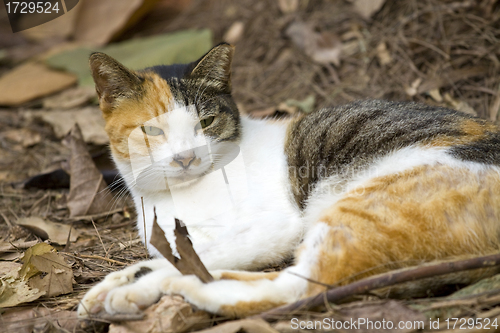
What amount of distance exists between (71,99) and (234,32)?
8.44 feet

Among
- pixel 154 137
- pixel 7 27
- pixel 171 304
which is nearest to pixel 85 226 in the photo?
pixel 154 137

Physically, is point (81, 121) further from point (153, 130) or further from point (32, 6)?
point (32, 6)

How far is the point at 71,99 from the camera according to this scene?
4.96 meters

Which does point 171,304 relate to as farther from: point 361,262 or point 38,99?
point 38,99

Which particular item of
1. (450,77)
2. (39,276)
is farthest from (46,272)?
(450,77)

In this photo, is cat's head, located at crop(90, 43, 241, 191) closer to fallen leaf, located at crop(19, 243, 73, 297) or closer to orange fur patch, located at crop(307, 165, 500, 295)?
fallen leaf, located at crop(19, 243, 73, 297)

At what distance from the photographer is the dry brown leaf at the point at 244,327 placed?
1653 mm

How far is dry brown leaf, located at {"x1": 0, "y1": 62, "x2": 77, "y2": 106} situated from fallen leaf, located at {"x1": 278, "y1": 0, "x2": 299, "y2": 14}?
3154mm

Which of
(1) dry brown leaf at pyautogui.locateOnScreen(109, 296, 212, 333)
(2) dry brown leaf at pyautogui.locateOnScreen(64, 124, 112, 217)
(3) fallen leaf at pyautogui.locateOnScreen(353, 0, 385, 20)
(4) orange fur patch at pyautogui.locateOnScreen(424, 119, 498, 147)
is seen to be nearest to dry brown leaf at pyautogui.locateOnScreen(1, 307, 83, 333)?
(1) dry brown leaf at pyautogui.locateOnScreen(109, 296, 212, 333)

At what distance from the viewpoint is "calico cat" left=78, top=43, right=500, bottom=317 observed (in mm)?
1841

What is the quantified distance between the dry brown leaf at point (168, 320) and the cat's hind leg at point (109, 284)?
160mm

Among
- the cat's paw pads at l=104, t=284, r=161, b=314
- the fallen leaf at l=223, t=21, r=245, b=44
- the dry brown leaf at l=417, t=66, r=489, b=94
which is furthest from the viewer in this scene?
the fallen leaf at l=223, t=21, r=245, b=44

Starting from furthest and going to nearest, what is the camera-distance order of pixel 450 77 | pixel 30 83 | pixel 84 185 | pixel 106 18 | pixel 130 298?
pixel 106 18
pixel 30 83
pixel 450 77
pixel 84 185
pixel 130 298

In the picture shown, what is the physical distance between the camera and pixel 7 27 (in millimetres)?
7465
